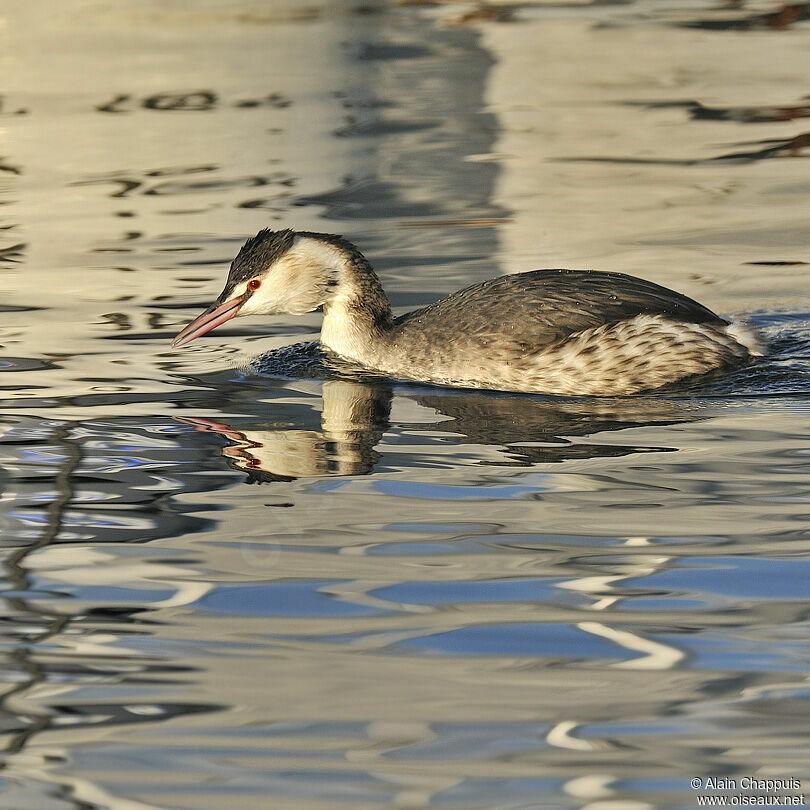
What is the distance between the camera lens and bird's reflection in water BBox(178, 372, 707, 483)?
6.35m

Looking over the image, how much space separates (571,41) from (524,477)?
1391 centimetres

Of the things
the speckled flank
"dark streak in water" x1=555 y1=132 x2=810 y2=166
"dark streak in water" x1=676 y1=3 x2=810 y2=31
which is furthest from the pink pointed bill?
"dark streak in water" x1=676 y1=3 x2=810 y2=31

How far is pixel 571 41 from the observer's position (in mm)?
19125

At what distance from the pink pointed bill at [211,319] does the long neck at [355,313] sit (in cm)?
47

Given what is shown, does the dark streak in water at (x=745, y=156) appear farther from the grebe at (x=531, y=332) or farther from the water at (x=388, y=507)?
the grebe at (x=531, y=332)

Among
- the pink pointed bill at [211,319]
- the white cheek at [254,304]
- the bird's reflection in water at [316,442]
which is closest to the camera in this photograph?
the bird's reflection in water at [316,442]

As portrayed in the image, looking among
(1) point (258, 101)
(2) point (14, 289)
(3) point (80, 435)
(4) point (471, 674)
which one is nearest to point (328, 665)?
(4) point (471, 674)

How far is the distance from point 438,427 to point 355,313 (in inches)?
53.2

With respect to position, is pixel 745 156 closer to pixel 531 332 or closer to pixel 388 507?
pixel 531 332

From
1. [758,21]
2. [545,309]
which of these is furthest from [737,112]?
[545,309]

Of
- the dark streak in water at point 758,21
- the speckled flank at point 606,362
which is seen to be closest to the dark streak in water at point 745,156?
the speckled flank at point 606,362

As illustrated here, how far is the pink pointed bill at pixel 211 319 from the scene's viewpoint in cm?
792

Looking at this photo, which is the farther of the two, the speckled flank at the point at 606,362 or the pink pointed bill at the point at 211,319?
the pink pointed bill at the point at 211,319

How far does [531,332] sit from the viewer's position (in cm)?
745
